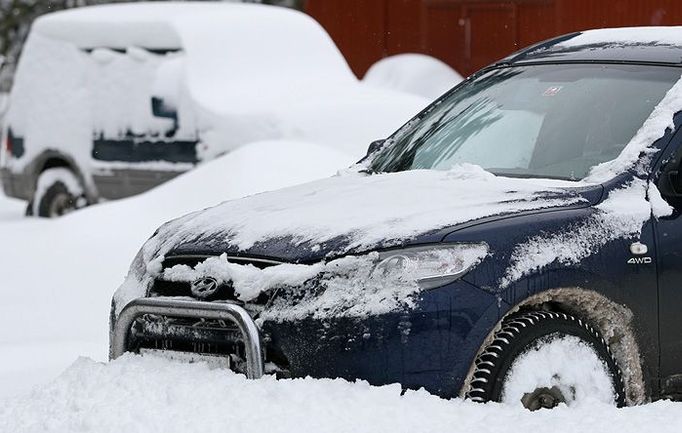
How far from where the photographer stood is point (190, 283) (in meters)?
5.36

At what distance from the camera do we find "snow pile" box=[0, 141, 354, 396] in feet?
29.1

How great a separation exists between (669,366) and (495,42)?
14.7 m

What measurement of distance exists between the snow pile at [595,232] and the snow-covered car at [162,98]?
6.00 meters

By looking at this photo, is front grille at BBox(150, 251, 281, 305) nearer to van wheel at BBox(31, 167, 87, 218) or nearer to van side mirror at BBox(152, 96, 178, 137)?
van side mirror at BBox(152, 96, 178, 137)

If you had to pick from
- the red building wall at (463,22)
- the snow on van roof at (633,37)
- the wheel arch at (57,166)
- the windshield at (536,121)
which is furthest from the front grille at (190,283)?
the red building wall at (463,22)

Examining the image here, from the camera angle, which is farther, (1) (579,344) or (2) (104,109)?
(2) (104,109)

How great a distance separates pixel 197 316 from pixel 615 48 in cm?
215

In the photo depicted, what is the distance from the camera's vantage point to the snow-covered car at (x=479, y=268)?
4898 millimetres

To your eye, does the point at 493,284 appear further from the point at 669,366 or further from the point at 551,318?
the point at 669,366

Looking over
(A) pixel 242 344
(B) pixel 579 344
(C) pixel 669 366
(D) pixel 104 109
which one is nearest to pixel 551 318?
(B) pixel 579 344

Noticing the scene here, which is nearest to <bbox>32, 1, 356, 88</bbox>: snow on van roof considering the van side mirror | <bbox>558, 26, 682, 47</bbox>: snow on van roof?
the van side mirror

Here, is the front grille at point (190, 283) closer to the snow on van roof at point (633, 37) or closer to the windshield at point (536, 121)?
the windshield at point (536, 121)

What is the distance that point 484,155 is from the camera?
6.16 m

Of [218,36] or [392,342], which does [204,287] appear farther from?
[218,36]
